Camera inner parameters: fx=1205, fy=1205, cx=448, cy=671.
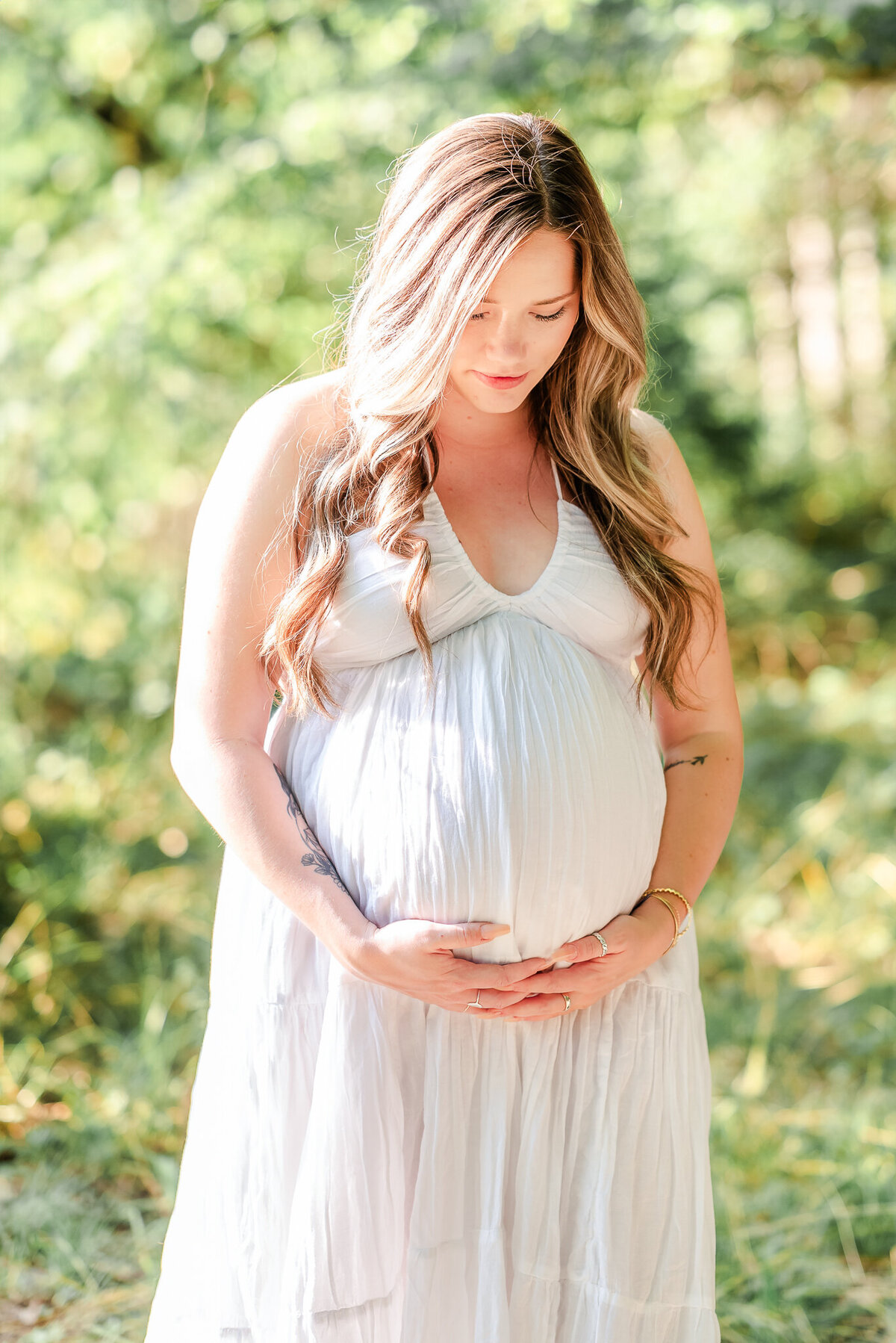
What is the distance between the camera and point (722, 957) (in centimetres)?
414

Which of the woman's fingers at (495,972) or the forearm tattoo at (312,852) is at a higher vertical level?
the forearm tattoo at (312,852)

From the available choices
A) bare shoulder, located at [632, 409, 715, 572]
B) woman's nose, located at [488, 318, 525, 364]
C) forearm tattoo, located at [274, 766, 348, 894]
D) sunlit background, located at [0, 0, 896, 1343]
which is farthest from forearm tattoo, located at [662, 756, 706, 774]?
sunlit background, located at [0, 0, 896, 1343]

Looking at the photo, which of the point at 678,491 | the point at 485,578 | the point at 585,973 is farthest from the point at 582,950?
the point at 678,491

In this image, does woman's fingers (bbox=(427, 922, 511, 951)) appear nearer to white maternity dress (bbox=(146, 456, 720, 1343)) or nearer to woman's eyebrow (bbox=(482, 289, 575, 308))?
white maternity dress (bbox=(146, 456, 720, 1343))

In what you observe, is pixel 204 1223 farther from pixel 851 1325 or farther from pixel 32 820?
pixel 32 820

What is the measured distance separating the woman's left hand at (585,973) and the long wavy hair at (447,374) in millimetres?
375

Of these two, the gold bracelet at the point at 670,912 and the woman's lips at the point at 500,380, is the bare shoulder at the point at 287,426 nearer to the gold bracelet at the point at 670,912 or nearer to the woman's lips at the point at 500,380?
the woman's lips at the point at 500,380

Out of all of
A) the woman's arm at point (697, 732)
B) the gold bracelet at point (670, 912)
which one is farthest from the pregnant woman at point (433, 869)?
the woman's arm at point (697, 732)

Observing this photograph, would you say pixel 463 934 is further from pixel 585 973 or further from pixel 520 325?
pixel 520 325

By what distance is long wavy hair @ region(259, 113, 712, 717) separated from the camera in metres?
1.50

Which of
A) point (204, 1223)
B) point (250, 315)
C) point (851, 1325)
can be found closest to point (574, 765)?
point (204, 1223)

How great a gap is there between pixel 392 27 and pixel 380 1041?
9.91ft

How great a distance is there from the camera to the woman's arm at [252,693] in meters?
1.51

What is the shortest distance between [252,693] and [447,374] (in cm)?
49
